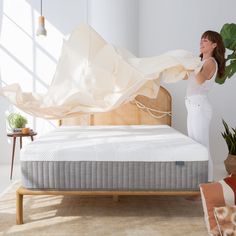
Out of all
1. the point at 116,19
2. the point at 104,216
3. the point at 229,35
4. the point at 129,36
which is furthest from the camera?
the point at 129,36

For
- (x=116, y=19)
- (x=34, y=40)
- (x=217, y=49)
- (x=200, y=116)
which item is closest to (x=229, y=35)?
(x=217, y=49)

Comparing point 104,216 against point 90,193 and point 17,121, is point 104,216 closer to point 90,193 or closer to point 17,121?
point 90,193

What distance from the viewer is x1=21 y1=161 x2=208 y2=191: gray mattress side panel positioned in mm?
2717

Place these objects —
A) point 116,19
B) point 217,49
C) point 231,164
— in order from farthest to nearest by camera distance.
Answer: point 116,19 < point 231,164 < point 217,49

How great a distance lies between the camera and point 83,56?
3.25 metres

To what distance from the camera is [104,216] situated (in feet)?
9.56

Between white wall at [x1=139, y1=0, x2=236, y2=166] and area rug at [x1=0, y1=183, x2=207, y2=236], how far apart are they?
2.04m

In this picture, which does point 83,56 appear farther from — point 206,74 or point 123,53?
point 206,74

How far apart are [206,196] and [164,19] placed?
11.3ft

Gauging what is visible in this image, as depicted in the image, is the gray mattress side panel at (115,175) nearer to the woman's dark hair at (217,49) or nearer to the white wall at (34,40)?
the woman's dark hair at (217,49)

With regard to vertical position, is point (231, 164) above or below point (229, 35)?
below

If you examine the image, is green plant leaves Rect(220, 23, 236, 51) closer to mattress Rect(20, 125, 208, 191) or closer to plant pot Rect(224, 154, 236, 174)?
plant pot Rect(224, 154, 236, 174)

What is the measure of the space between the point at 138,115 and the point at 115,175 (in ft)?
7.81

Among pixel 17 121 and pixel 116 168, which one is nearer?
pixel 116 168
